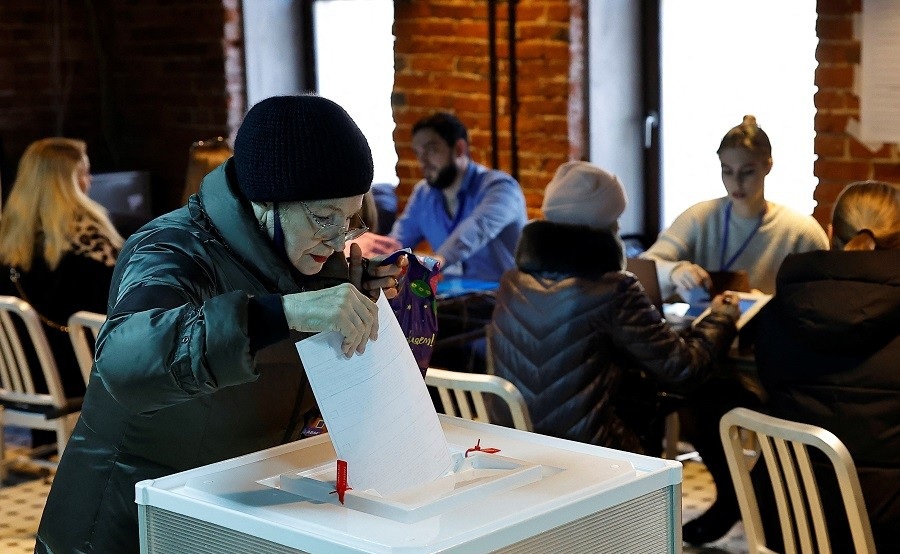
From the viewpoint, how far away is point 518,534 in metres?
1.13

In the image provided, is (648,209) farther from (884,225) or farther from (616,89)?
(884,225)

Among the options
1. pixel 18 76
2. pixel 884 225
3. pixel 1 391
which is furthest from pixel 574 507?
pixel 18 76

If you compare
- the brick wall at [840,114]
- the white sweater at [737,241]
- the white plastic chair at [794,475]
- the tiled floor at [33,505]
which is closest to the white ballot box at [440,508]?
the white plastic chair at [794,475]

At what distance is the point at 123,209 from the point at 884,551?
3962 millimetres

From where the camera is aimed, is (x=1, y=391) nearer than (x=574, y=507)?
No

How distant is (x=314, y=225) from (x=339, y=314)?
29 centimetres

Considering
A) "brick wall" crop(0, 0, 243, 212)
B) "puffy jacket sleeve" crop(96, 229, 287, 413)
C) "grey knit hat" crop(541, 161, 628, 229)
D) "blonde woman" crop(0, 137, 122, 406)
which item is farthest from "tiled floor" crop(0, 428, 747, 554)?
"puffy jacket sleeve" crop(96, 229, 287, 413)

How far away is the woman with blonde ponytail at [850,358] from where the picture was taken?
2.68m

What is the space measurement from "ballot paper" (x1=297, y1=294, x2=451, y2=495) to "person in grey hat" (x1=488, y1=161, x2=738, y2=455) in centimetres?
172

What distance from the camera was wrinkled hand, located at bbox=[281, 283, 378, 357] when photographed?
1238mm

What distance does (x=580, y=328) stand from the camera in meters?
3.02

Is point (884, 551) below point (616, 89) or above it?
below

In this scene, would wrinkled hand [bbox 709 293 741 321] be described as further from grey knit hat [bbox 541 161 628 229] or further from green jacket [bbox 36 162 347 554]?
green jacket [bbox 36 162 347 554]

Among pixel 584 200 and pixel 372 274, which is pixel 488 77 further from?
pixel 372 274
